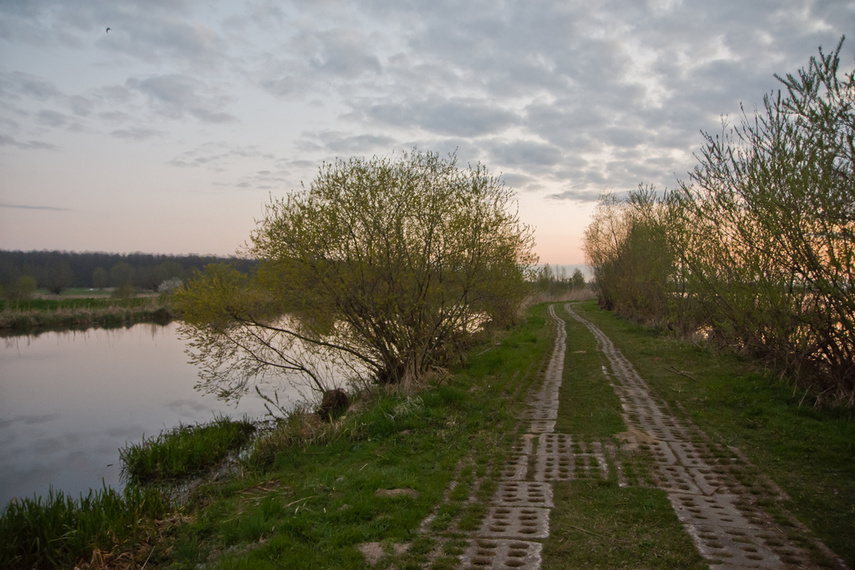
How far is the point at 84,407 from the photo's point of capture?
1509cm

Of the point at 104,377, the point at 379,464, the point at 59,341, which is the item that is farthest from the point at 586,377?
the point at 59,341

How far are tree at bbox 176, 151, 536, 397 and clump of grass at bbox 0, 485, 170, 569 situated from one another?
514 cm

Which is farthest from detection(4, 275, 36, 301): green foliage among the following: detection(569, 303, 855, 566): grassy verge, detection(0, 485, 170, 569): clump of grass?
detection(569, 303, 855, 566): grassy verge

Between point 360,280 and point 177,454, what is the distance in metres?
4.86

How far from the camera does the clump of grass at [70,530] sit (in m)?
5.65

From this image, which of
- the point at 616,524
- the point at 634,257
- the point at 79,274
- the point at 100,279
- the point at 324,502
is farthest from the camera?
the point at 79,274

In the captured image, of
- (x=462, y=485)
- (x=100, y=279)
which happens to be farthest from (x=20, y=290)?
(x=462, y=485)

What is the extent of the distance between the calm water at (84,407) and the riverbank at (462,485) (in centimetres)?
397

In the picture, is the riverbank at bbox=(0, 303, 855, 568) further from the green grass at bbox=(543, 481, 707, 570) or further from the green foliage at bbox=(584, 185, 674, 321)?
the green foliage at bbox=(584, 185, 674, 321)

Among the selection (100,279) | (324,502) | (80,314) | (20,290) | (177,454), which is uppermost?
(100,279)

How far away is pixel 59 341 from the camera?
28422 millimetres

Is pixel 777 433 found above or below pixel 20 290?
below

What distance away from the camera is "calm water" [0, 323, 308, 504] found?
1010 cm

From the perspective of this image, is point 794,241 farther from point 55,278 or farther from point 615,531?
point 55,278
